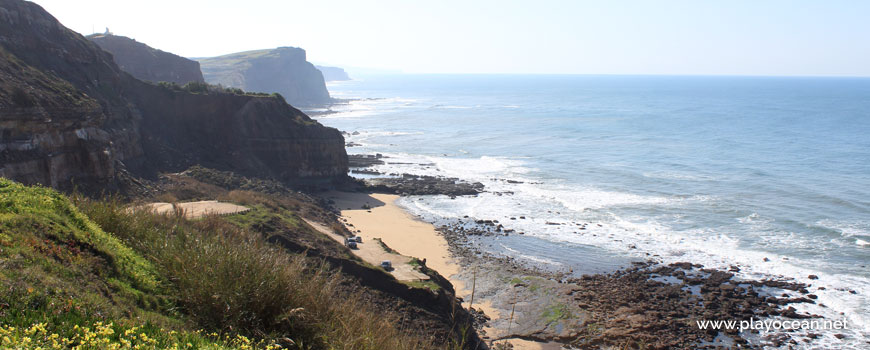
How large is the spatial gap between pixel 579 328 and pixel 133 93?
1514 inches

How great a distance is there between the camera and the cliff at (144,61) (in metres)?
63.6

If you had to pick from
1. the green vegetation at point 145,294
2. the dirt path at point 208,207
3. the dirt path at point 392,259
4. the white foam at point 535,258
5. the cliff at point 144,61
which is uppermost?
the cliff at point 144,61

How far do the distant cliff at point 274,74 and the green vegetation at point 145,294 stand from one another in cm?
11300

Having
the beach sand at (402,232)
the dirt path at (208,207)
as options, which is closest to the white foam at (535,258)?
the beach sand at (402,232)

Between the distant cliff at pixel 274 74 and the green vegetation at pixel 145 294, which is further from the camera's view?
the distant cliff at pixel 274 74

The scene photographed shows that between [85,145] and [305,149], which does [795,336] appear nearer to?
[85,145]

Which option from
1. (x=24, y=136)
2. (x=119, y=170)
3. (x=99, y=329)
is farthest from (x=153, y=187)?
(x=99, y=329)

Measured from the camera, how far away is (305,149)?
47000 millimetres

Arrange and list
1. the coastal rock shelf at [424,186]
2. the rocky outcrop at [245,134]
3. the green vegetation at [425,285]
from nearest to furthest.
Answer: the green vegetation at [425,285], the rocky outcrop at [245,134], the coastal rock shelf at [424,186]

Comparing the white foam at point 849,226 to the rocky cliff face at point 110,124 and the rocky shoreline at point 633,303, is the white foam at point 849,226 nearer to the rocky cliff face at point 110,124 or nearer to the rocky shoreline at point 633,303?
the rocky shoreline at point 633,303

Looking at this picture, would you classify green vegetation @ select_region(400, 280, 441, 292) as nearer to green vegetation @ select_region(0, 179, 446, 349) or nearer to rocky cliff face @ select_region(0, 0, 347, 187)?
green vegetation @ select_region(0, 179, 446, 349)

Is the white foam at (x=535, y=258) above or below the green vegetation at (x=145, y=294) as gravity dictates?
below

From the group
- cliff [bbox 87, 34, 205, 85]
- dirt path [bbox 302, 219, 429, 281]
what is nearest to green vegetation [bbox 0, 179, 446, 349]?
dirt path [bbox 302, 219, 429, 281]

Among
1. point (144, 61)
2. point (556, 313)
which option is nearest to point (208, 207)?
point (556, 313)
